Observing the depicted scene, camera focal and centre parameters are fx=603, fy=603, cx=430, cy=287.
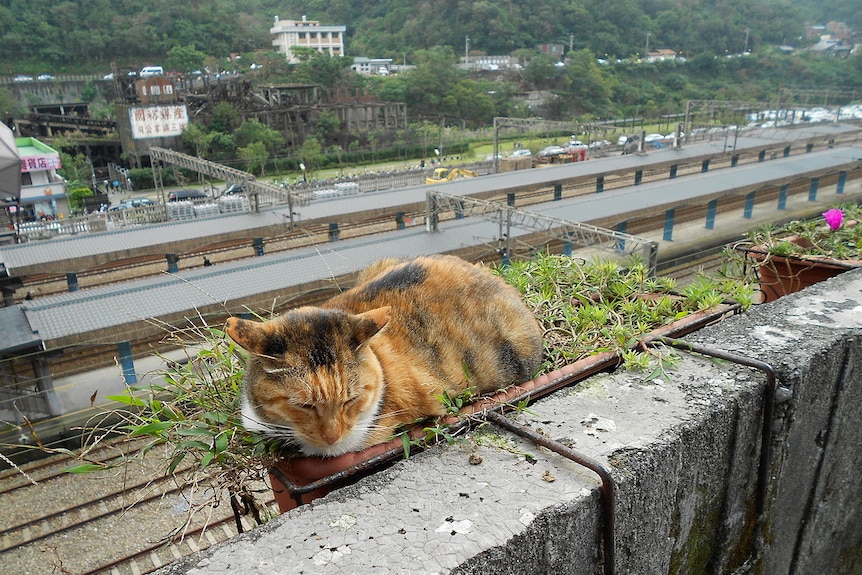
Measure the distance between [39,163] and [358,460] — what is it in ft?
80.0

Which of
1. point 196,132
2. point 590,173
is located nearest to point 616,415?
point 590,173

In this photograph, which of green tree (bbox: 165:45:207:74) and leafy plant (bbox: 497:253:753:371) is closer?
leafy plant (bbox: 497:253:753:371)

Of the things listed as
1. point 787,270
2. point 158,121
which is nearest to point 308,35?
point 158,121

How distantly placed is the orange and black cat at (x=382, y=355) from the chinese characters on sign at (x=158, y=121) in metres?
27.1

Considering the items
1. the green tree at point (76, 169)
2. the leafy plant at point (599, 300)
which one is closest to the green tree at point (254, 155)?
the green tree at point (76, 169)

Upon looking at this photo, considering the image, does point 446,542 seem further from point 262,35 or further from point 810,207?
point 262,35

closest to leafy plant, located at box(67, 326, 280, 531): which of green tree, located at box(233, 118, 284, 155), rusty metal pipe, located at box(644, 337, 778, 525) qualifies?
rusty metal pipe, located at box(644, 337, 778, 525)

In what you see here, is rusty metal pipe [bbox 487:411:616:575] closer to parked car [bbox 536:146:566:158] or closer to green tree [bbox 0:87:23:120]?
parked car [bbox 536:146:566:158]

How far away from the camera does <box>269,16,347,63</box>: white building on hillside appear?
1833 inches

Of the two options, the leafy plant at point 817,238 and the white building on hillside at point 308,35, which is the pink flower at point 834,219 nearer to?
the leafy plant at point 817,238

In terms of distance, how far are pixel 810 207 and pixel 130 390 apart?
20313mm

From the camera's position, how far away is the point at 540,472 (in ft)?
3.61

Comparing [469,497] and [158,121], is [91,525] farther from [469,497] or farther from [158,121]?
[158,121]

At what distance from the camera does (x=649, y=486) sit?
1128 millimetres
